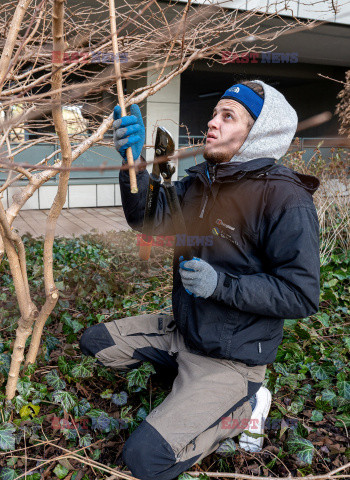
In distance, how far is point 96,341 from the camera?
6.80ft

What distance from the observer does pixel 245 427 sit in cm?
181

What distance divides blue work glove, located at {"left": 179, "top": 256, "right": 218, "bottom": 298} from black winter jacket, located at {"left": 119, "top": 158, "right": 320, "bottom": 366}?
0.04m

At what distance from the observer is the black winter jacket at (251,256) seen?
1.59 m

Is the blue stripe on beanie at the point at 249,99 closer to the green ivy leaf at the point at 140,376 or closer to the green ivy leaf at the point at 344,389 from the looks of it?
the green ivy leaf at the point at 140,376

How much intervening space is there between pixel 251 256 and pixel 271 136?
0.49 metres

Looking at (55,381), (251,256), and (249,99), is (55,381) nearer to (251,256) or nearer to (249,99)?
(251,256)

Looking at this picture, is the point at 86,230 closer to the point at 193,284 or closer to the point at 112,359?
the point at 112,359

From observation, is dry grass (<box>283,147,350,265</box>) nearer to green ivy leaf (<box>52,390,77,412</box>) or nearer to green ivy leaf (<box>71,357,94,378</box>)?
green ivy leaf (<box>71,357,94,378</box>)

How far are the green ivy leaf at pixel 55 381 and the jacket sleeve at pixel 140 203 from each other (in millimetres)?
802

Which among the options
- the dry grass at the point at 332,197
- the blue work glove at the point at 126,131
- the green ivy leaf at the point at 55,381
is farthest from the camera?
the dry grass at the point at 332,197

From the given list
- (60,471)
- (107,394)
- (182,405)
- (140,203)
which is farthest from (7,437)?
(140,203)

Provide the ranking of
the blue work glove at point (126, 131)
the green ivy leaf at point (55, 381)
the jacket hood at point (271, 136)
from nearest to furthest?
1. the blue work glove at point (126, 131)
2. the jacket hood at point (271, 136)
3. the green ivy leaf at point (55, 381)

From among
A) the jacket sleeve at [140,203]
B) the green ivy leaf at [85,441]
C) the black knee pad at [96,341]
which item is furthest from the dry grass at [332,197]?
the green ivy leaf at [85,441]

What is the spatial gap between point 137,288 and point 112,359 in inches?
56.1
